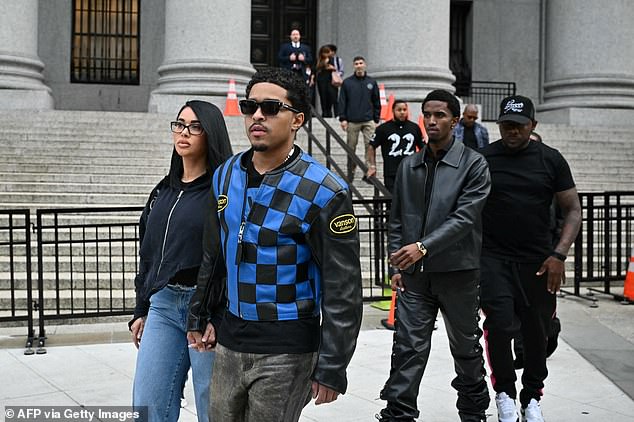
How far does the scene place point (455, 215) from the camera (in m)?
5.02

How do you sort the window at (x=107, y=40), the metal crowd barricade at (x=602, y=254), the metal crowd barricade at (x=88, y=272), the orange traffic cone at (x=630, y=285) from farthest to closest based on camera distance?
the window at (x=107, y=40)
the metal crowd barricade at (x=602, y=254)
the orange traffic cone at (x=630, y=285)
the metal crowd barricade at (x=88, y=272)

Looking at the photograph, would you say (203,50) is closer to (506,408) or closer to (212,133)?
(506,408)

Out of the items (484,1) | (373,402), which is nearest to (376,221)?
(373,402)

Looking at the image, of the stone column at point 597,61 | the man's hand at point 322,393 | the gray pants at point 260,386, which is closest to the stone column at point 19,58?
the stone column at point 597,61

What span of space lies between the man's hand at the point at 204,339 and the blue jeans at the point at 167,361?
200 mm

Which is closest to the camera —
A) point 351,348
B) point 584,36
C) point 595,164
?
point 351,348

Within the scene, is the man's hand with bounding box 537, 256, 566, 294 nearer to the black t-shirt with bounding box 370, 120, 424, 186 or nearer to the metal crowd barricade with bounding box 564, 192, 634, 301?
the metal crowd barricade with bounding box 564, 192, 634, 301

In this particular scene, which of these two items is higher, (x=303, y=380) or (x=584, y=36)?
(x=584, y=36)

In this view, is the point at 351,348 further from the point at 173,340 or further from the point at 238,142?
the point at 238,142

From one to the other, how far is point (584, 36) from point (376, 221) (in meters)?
12.9

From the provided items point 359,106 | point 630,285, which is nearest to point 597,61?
point 359,106

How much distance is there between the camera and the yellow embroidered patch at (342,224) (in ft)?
10.8

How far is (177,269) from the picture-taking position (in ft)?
12.9

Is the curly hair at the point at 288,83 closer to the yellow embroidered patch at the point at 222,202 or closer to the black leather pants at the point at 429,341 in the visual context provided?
the yellow embroidered patch at the point at 222,202
